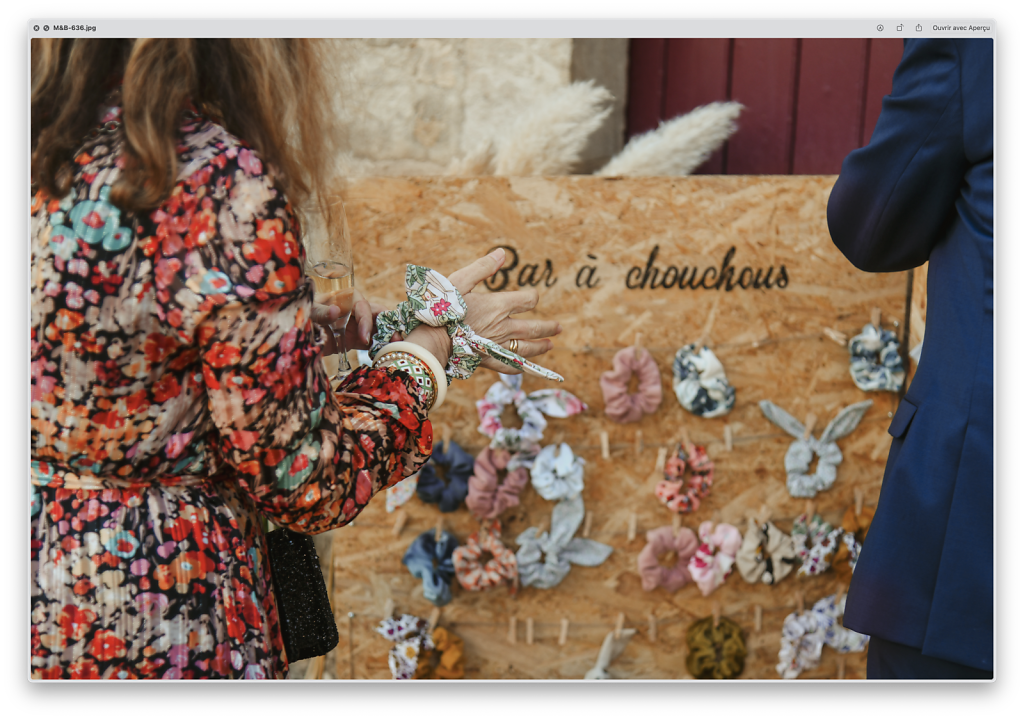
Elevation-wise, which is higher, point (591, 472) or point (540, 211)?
point (540, 211)

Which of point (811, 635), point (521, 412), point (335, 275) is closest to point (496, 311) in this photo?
point (335, 275)

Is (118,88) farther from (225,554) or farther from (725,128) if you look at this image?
(725,128)

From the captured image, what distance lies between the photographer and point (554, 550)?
1.91 metres

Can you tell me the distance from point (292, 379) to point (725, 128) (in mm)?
1498

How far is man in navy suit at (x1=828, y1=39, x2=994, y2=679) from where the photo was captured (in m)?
0.98

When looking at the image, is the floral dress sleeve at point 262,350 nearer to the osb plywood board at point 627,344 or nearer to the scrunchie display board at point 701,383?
the osb plywood board at point 627,344

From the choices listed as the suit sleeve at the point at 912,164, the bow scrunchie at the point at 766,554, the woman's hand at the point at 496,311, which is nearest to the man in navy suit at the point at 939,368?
the suit sleeve at the point at 912,164

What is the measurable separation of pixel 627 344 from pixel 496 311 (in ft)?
2.74

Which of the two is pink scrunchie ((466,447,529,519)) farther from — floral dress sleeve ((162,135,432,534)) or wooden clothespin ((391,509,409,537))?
floral dress sleeve ((162,135,432,534))

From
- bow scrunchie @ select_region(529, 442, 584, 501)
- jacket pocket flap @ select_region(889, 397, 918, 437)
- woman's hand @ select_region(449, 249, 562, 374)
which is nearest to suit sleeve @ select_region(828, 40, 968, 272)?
jacket pocket flap @ select_region(889, 397, 918, 437)

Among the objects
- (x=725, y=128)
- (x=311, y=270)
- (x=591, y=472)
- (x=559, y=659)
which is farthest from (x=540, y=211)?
(x=559, y=659)

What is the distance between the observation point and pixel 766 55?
6.83 feet

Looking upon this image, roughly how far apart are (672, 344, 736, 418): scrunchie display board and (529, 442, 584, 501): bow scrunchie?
299mm

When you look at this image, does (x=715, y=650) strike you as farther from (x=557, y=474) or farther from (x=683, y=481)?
(x=557, y=474)
